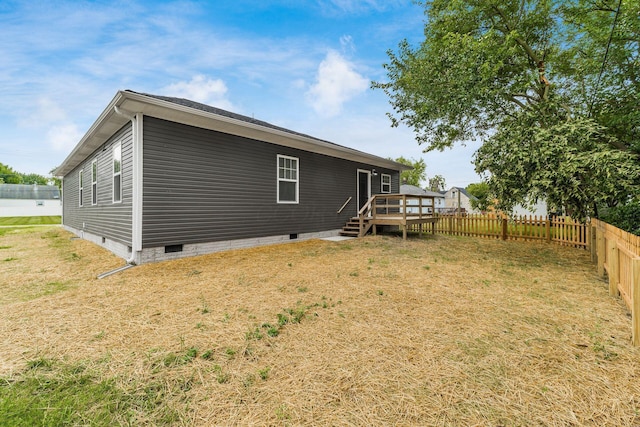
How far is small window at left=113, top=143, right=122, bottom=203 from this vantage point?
6973 mm

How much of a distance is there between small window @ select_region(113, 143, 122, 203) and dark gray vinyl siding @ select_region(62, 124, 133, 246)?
0.56 ft

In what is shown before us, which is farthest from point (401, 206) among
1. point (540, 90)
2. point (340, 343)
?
point (340, 343)

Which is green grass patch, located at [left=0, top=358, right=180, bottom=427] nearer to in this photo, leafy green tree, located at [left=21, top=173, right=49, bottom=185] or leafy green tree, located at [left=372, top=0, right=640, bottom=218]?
leafy green tree, located at [left=372, top=0, right=640, bottom=218]

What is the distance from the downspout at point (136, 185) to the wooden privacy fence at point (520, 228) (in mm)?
9528

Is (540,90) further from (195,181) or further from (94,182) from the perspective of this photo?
(94,182)

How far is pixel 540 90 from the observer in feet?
28.6

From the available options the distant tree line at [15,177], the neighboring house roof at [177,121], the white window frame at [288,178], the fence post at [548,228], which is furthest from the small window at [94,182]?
the distant tree line at [15,177]

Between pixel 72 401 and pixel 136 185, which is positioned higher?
pixel 136 185

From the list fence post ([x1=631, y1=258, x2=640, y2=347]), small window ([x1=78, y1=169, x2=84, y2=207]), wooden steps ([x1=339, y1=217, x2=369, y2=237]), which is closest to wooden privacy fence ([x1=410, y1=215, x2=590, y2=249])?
wooden steps ([x1=339, y1=217, x2=369, y2=237])

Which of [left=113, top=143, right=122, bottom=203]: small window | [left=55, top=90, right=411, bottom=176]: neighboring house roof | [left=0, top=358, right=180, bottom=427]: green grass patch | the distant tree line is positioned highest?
the distant tree line

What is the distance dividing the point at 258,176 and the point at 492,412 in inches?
292

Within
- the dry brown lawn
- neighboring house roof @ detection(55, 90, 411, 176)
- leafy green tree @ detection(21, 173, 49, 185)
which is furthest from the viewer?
leafy green tree @ detection(21, 173, 49, 185)

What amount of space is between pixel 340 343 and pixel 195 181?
18.4ft

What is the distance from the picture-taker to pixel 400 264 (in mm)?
6000
